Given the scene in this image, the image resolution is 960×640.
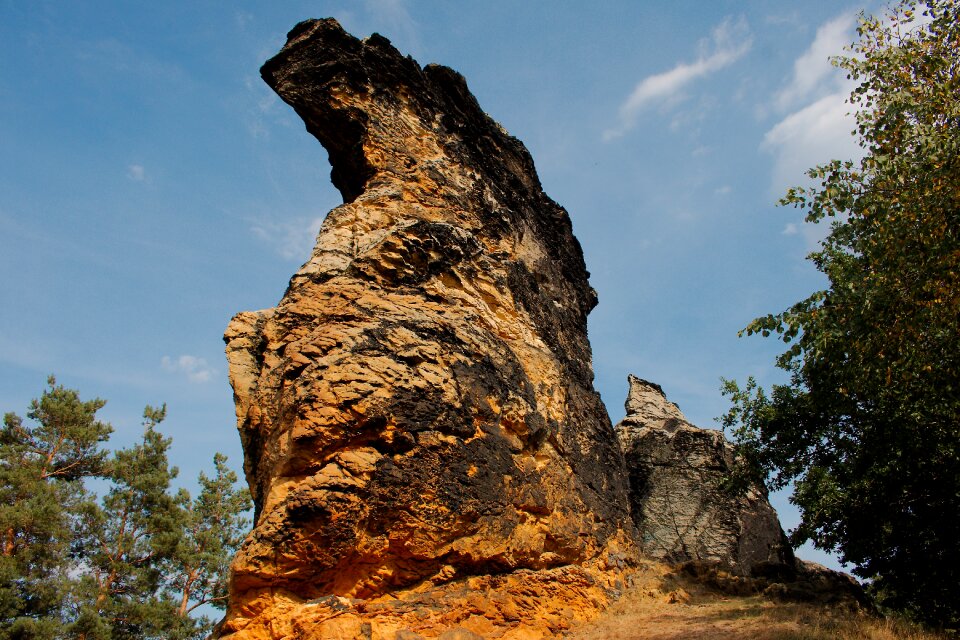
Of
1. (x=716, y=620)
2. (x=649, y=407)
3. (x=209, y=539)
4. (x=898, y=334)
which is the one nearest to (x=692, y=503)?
(x=649, y=407)

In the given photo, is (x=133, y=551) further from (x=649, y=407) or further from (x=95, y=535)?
(x=649, y=407)

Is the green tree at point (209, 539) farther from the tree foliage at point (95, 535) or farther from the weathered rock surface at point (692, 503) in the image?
the weathered rock surface at point (692, 503)

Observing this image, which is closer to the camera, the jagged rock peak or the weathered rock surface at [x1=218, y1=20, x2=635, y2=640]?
the weathered rock surface at [x1=218, y1=20, x2=635, y2=640]

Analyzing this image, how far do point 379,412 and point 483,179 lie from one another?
7837 millimetres

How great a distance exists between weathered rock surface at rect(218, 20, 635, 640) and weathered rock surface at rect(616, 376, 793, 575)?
169 cm

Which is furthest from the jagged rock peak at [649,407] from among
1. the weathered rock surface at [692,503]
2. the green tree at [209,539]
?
the green tree at [209,539]

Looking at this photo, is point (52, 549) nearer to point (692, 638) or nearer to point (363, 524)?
point (363, 524)

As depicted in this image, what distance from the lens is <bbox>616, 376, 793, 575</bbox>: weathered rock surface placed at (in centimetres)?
1499

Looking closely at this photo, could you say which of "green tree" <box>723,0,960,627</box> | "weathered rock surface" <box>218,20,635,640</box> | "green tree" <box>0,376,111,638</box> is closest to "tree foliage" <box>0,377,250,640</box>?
"green tree" <box>0,376,111,638</box>

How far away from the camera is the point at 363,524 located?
8.41 meters

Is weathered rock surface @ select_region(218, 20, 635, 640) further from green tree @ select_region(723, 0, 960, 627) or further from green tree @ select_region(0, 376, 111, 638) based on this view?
green tree @ select_region(0, 376, 111, 638)

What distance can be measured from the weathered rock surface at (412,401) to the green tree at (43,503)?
499 inches

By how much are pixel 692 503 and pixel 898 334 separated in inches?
324

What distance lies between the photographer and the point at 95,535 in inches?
878
